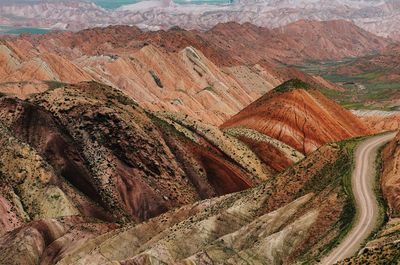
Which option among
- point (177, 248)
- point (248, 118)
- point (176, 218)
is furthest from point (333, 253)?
point (248, 118)

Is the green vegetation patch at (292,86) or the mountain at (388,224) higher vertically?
the green vegetation patch at (292,86)

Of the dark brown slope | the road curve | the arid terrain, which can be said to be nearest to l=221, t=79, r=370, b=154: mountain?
the arid terrain

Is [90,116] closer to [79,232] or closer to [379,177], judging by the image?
[79,232]

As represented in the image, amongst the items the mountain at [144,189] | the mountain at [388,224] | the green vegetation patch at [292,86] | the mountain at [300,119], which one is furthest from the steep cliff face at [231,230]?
the green vegetation patch at [292,86]

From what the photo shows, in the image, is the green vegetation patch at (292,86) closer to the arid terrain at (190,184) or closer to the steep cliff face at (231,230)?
the arid terrain at (190,184)

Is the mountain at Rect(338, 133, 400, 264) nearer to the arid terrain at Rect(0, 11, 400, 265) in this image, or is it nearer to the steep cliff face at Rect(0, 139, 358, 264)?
the arid terrain at Rect(0, 11, 400, 265)

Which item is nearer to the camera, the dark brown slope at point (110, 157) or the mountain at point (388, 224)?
the mountain at point (388, 224)

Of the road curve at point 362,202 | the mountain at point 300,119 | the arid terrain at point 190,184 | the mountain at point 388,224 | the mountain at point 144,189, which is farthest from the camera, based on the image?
the mountain at point 300,119
